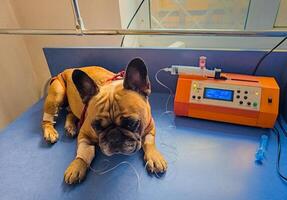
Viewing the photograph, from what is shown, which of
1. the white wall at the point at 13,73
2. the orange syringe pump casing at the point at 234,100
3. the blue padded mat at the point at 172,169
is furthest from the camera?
the white wall at the point at 13,73

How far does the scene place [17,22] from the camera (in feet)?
4.51

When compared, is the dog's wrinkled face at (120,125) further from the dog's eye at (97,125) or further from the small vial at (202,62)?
the small vial at (202,62)

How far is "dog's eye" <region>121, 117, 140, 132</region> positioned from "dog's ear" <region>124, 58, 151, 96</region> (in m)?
0.11

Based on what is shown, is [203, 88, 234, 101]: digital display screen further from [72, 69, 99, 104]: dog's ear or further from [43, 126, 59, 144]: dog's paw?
[43, 126, 59, 144]: dog's paw

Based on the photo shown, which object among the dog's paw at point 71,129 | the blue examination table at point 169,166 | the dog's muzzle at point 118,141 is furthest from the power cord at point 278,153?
the dog's paw at point 71,129

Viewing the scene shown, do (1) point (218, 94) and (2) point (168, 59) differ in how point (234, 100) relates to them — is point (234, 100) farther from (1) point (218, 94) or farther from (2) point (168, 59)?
A: (2) point (168, 59)

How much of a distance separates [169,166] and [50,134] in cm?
44

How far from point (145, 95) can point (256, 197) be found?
0.41 metres

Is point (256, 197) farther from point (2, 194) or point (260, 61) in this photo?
point (2, 194)

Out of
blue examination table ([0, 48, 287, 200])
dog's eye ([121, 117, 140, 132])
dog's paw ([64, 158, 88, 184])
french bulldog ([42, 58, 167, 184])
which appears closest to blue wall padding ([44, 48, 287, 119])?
blue examination table ([0, 48, 287, 200])

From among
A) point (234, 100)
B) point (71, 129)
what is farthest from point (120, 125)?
point (234, 100)

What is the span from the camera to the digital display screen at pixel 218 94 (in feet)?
2.55

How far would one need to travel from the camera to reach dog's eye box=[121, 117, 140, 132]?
2.15 ft

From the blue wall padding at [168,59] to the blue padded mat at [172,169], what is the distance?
217 mm
